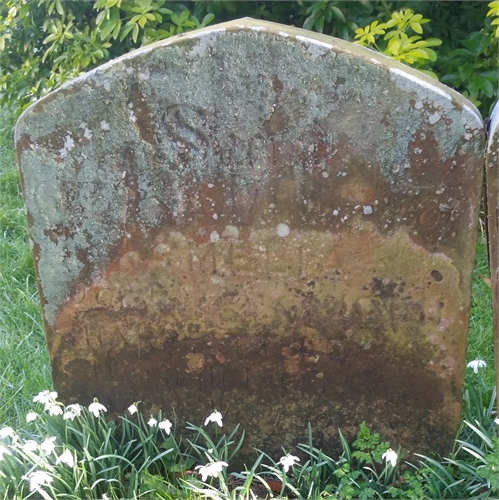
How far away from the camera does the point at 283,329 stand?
7.86ft

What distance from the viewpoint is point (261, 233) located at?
2270mm

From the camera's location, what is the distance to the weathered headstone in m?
2.04

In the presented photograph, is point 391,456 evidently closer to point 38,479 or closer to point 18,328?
point 38,479

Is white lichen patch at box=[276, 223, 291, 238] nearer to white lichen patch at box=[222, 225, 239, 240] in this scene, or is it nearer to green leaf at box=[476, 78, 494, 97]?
white lichen patch at box=[222, 225, 239, 240]

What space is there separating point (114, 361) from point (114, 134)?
0.86 metres

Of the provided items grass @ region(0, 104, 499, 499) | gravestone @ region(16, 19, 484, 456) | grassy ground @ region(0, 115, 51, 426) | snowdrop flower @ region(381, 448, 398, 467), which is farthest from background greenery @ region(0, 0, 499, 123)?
snowdrop flower @ region(381, 448, 398, 467)

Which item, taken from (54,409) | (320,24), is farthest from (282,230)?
(320,24)

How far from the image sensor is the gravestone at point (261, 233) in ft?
6.86

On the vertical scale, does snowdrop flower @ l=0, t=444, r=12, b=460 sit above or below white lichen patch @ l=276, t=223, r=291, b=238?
below

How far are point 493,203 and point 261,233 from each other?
757 mm

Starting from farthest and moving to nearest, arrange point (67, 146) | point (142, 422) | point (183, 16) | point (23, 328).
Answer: point (183, 16)
point (23, 328)
point (142, 422)
point (67, 146)

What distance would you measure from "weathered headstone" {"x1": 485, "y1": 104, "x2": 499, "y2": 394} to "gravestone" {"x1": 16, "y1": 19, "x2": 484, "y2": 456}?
0.16 ft

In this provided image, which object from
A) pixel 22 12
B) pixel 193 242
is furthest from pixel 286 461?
pixel 22 12

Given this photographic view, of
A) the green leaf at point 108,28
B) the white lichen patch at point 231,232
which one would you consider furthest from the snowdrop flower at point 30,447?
the green leaf at point 108,28
